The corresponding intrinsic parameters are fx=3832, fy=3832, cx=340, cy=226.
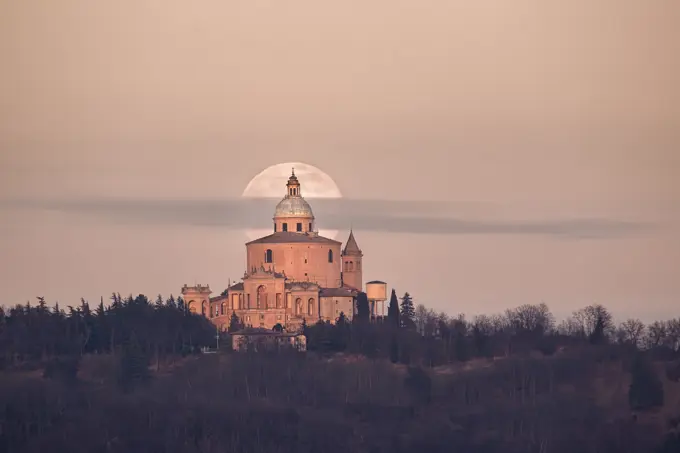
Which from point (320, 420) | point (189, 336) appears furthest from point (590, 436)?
point (189, 336)

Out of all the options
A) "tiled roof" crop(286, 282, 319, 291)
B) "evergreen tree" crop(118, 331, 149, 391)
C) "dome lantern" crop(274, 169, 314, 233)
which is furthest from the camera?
"dome lantern" crop(274, 169, 314, 233)

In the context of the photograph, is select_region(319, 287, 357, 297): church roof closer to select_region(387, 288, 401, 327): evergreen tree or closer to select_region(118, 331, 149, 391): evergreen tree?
select_region(387, 288, 401, 327): evergreen tree

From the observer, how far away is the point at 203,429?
152 metres

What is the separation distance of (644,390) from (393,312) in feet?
62.9

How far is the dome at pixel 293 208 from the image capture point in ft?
589

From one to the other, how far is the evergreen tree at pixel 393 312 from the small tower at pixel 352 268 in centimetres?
417

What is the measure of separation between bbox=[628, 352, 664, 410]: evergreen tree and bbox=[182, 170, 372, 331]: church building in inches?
802

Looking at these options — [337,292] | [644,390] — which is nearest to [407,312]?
[337,292]

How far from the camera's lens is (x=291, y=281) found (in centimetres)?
17712

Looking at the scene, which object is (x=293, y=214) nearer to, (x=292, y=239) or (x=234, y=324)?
(x=292, y=239)

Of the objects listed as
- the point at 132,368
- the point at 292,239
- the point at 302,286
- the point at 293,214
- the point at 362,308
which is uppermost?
the point at 293,214

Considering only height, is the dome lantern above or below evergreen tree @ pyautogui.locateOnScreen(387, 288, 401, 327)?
above

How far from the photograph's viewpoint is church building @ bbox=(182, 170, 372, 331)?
176 meters

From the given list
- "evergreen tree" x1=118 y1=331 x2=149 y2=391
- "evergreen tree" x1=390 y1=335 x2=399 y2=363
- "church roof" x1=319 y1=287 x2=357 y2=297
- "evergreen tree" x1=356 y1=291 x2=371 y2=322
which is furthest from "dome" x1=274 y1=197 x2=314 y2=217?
"evergreen tree" x1=118 y1=331 x2=149 y2=391
